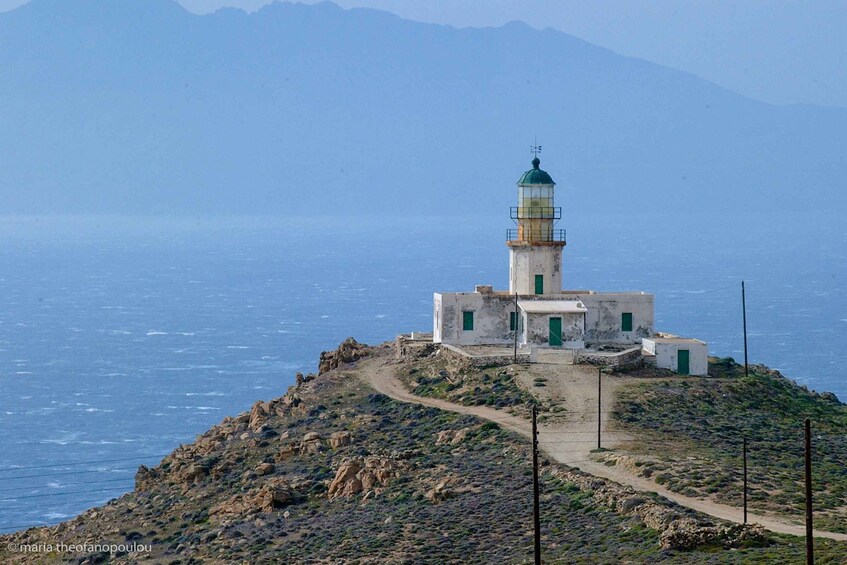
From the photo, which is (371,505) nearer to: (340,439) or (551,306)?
(340,439)

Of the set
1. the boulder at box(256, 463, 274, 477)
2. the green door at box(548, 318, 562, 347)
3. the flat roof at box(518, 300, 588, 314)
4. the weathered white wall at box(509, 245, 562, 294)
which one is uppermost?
the weathered white wall at box(509, 245, 562, 294)

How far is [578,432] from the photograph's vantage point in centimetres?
3884

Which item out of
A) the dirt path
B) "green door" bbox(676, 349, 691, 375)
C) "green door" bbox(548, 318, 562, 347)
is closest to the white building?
"green door" bbox(548, 318, 562, 347)

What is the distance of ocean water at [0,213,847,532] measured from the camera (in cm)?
6488

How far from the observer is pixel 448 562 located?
98.9 ft

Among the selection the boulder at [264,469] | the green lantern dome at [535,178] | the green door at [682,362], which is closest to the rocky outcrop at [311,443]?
the boulder at [264,469]

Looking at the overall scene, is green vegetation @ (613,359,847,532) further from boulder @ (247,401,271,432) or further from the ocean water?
the ocean water

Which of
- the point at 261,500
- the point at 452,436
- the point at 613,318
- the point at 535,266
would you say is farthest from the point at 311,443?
the point at 613,318

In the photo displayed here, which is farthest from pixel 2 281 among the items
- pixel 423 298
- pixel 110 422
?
pixel 110 422

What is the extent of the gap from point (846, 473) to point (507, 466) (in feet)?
29.0

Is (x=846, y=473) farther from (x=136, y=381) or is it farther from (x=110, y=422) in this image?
(x=136, y=381)

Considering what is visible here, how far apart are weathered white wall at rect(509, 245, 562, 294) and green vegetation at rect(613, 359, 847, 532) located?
21.7 feet

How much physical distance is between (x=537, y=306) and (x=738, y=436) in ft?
34.0

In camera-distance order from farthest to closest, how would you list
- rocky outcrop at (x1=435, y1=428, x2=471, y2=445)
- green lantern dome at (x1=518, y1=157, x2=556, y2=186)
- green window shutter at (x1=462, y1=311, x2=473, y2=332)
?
green lantern dome at (x1=518, y1=157, x2=556, y2=186) < green window shutter at (x1=462, y1=311, x2=473, y2=332) < rocky outcrop at (x1=435, y1=428, x2=471, y2=445)
